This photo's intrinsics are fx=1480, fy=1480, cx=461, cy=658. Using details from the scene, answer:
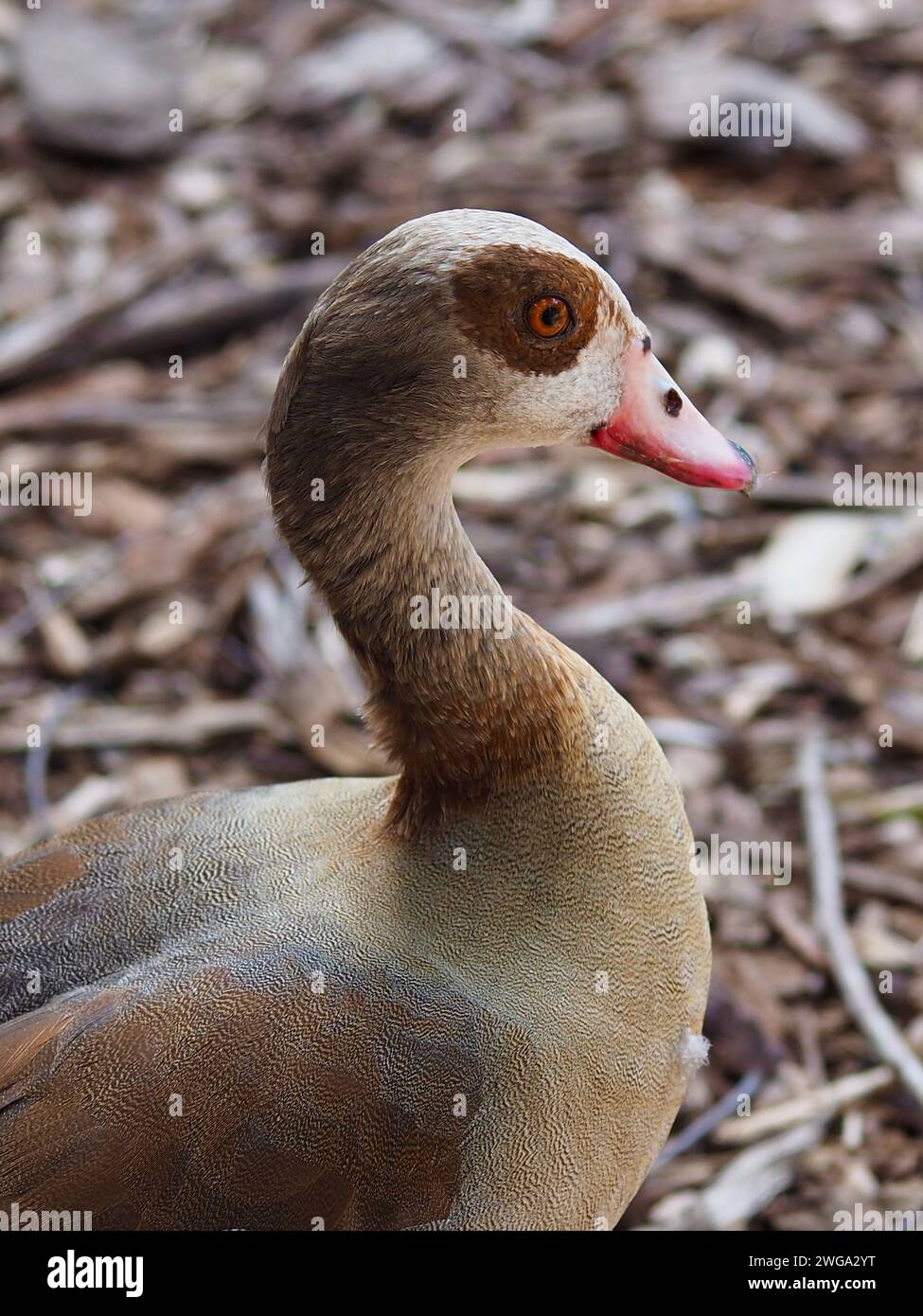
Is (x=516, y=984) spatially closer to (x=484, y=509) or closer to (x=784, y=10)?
(x=484, y=509)

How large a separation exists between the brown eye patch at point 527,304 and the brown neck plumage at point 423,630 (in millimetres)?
160

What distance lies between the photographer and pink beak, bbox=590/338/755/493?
185 centimetres

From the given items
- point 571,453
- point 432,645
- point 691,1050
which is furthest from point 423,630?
point 571,453

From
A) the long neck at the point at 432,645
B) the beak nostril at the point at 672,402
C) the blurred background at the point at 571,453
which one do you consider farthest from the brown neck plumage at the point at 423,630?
the blurred background at the point at 571,453

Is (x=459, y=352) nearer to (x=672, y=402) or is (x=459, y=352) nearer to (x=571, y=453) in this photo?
(x=672, y=402)

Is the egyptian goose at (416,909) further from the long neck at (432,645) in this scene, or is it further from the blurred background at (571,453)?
the blurred background at (571,453)

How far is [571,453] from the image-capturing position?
149 inches

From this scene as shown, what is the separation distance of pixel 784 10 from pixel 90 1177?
4.49 m

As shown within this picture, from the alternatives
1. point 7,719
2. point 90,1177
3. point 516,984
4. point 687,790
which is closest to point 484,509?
point 687,790

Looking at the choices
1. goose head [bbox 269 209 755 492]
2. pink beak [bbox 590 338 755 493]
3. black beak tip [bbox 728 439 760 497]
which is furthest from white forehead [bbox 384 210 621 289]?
black beak tip [bbox 728 439 760 497]

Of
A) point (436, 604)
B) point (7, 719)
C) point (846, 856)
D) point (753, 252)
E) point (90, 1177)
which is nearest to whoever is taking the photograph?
point (90, 1177)

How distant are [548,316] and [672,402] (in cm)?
23

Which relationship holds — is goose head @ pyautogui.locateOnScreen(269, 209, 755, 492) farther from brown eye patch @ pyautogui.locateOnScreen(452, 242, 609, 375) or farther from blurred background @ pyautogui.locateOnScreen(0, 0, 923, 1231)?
blurred background @ pyautogui.locateOnScreen(0, 0, 923, 1231)
